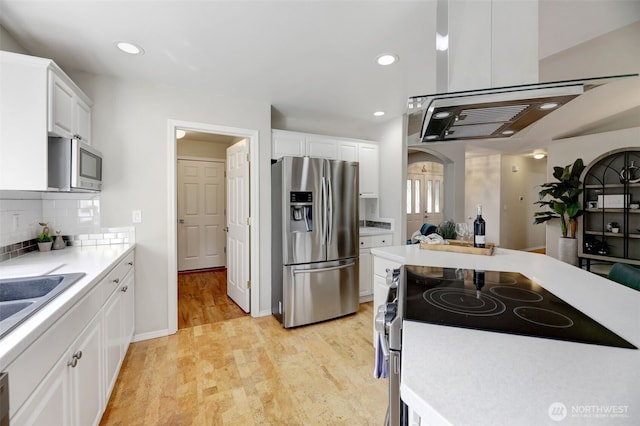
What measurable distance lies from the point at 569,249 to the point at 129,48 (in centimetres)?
611

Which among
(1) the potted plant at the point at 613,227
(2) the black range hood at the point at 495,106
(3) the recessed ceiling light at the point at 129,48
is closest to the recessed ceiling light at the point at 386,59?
(2) the black range hood at the point at 495,106

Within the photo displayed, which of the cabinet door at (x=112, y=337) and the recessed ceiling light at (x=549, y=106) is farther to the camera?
the cabinet door at (x=112, y=337)

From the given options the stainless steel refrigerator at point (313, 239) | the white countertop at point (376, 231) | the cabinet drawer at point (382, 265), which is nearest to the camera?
the cabinet drawer at point (382, 265)

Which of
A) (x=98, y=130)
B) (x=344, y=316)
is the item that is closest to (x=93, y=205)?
(x=98, y=130)

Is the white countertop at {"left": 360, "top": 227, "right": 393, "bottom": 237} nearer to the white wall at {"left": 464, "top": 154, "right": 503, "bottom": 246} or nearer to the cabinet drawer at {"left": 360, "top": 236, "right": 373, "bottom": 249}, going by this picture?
the cabinet drawer at {"left": 360, "top": 236, "right": 373, "bottom": 249}

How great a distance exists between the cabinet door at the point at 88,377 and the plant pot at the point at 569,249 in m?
5.87

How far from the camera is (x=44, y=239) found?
7.08 feet

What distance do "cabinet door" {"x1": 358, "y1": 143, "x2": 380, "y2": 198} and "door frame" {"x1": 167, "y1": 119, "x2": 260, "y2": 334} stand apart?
4.83 feet

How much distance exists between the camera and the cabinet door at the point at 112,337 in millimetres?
1633

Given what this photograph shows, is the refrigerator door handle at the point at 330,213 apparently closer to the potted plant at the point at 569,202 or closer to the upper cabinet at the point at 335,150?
the upper cabinet at the point at 335,150

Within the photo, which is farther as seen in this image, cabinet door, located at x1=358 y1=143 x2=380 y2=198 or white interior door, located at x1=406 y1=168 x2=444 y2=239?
white interior door, located at x1=406 y1=168 x2=444 y2=239

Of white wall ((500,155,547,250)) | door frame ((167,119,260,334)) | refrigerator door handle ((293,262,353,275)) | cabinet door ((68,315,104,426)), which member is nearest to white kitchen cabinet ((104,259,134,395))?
cabinet door ((68,315,104,426))

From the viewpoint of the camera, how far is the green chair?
130 cm

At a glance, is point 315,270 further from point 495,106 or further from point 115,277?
point 495,106
